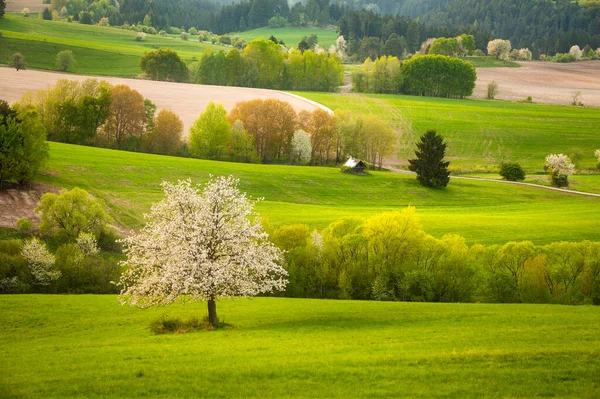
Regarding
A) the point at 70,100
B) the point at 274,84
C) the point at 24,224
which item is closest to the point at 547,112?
the point at 274,84

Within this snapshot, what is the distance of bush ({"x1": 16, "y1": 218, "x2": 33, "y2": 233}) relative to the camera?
5981 cm

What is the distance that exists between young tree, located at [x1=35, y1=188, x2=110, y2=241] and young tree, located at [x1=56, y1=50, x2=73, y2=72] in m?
115

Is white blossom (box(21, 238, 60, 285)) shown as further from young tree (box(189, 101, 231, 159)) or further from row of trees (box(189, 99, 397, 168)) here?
row of trees (box(189, 99, 397, 168))

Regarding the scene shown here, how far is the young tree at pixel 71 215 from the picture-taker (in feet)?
198

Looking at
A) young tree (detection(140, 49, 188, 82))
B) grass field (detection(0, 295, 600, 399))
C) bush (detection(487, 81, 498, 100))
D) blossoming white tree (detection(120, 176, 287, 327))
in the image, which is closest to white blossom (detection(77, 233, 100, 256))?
grass field (detection(0, 295, 600, 399))

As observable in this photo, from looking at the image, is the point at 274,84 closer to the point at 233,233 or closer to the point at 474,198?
the point at 474,198

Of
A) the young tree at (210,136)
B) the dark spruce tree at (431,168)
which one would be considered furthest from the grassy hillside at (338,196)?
the young tree at (210,136)

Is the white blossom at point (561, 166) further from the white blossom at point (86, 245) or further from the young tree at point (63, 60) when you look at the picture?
the young tree at point (63, 60)

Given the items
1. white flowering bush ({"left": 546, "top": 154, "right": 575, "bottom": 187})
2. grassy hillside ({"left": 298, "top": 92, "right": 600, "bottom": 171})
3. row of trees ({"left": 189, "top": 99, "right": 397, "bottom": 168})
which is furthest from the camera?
grassy hillside ({"left": 298, "top": 92, "right": 600, "bottom": 171})

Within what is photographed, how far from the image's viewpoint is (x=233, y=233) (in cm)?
3381

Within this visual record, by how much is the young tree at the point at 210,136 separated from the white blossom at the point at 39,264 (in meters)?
59.6

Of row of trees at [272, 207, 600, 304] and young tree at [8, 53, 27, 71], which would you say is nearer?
row of trees at [272, 207, 600, 304]

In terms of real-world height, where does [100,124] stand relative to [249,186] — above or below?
above

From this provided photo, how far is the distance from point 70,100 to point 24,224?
5119 centimetres
